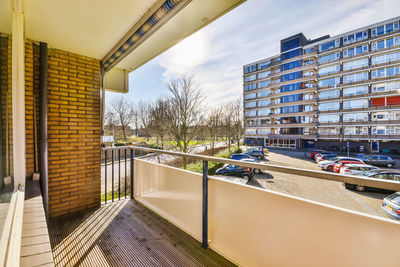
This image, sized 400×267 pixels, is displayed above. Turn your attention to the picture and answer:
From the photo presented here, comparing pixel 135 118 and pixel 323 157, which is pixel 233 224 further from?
pixel 135 118

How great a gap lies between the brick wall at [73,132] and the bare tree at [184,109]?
6811 mm

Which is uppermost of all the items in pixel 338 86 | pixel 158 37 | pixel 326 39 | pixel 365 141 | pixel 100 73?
pixel 326 39

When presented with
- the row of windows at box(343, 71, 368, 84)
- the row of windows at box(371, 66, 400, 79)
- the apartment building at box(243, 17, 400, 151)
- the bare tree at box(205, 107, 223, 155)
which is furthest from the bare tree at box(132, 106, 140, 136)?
the row of windows at box(371, 66, 400, 79)

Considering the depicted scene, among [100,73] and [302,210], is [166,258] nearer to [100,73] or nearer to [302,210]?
[302,210]

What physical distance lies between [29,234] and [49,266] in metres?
0.35

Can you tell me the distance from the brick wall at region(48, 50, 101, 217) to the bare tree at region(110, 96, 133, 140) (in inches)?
911

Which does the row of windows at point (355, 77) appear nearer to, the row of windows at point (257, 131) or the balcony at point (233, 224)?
the row of windows at point (257, 131)

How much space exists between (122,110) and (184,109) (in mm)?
18134

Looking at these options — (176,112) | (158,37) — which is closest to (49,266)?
(158,37)

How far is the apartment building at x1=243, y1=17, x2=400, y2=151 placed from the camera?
21.8 meters

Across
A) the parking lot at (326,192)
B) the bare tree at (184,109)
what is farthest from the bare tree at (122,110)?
the parking lot at (326,192)

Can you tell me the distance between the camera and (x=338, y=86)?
24828mm

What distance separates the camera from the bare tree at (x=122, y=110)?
23.9m

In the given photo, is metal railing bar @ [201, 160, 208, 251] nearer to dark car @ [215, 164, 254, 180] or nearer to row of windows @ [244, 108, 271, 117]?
dark car @ [215, 164, 254, 180]
